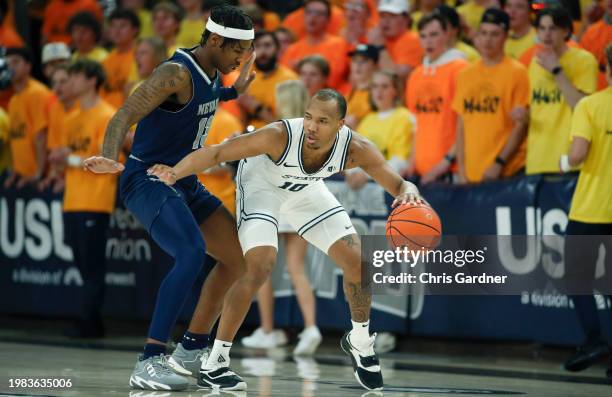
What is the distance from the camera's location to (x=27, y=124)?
13.3 meters

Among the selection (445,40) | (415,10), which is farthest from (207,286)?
(415,10)

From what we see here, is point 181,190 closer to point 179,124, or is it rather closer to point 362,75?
point 179,124

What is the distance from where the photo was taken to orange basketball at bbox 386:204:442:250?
7.56 m

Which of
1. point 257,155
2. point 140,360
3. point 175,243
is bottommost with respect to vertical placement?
point 140,360

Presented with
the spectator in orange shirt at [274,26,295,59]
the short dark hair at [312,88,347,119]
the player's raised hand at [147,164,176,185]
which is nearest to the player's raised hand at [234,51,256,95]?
the short dark hair at [312,88,347,119]

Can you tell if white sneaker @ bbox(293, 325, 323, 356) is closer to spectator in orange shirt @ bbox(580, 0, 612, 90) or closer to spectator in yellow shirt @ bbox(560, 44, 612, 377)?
spectator in yellow shirt @ bbox(560, 44, 612, 377)

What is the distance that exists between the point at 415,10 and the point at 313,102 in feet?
20.3

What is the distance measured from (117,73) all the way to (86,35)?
819mm

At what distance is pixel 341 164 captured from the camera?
7902 mm

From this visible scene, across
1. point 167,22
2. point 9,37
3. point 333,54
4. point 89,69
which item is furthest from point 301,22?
point 9,37

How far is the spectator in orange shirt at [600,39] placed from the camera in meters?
10.2

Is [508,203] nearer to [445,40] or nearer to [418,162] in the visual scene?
[418,162]

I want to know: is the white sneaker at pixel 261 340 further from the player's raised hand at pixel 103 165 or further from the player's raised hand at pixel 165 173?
the player's raised hand at pixel 103 165

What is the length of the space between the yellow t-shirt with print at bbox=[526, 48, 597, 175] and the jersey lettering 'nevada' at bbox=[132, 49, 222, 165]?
361cm
